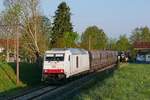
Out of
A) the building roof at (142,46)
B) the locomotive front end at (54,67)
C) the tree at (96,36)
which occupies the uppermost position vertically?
the tree at (96,36)

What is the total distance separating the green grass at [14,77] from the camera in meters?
35.2

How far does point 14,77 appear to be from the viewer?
3919 cm

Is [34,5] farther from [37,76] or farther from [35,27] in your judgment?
[37,76]

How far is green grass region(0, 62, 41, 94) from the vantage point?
3516cm

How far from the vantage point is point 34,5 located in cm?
6406

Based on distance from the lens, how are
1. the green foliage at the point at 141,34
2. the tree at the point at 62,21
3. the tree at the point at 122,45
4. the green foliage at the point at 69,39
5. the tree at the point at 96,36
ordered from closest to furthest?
the green foliage at the point at 69,39 → the tree at the point at 62,21 → the tree at the point at 96,36 → the tree at the point at 122,45 → the green foliage at the point at 141,34

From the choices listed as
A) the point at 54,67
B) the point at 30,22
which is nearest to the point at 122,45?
the point at 30,22

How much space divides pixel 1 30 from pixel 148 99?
69.0m

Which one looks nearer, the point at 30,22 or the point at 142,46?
the point at 30,22

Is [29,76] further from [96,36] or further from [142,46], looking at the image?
[142,46]

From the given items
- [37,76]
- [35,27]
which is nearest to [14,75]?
[37,76]

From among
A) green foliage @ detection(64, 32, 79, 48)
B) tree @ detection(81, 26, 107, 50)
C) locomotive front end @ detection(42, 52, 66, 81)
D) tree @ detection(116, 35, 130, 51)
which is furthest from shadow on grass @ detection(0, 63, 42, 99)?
tree @ detection(116, 35, 130, 51)

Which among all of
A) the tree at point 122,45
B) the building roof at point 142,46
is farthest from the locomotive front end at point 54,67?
the tree at point 122,45

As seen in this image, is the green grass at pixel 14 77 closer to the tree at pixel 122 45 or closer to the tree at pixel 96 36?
the tree at pixel 96 36
